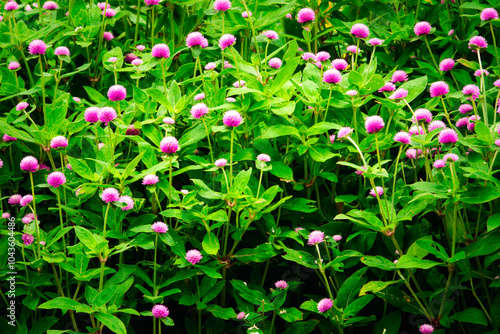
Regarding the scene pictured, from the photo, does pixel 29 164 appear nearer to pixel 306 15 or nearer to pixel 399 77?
pixel 306 15

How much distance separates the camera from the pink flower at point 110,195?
1589 millimetres

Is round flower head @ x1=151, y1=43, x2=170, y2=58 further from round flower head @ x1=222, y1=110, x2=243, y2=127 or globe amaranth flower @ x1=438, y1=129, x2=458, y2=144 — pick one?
globe amaranth flower @ x1=438, y1=129, x2=458, y2=144

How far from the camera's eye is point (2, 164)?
1.92 meters

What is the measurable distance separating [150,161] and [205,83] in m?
0.46

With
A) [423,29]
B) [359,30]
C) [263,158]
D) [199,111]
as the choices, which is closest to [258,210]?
[263,158]

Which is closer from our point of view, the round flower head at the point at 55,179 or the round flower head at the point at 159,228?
the round flower head at the point at 159,228

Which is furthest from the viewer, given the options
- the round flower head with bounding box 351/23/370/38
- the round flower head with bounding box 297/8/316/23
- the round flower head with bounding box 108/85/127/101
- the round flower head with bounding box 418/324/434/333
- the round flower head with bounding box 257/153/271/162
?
the round flower head with bounding box 297/8/316/23

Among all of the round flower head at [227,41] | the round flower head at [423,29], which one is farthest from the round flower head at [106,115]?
the round flower head at [423,29]

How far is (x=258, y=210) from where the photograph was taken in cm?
161

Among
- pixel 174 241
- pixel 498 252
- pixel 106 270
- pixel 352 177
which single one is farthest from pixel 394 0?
pixel 106 270

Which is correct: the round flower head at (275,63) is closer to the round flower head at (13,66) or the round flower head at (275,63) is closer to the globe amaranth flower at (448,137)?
the globe amaranth flower at (448,137)

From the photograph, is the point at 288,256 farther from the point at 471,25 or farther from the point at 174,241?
the point at 471,25

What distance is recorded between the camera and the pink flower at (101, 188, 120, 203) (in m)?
1.59

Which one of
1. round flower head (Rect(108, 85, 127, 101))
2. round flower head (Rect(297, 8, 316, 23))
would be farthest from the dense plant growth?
round flower head (Rect(297, 8, 316, 23))
